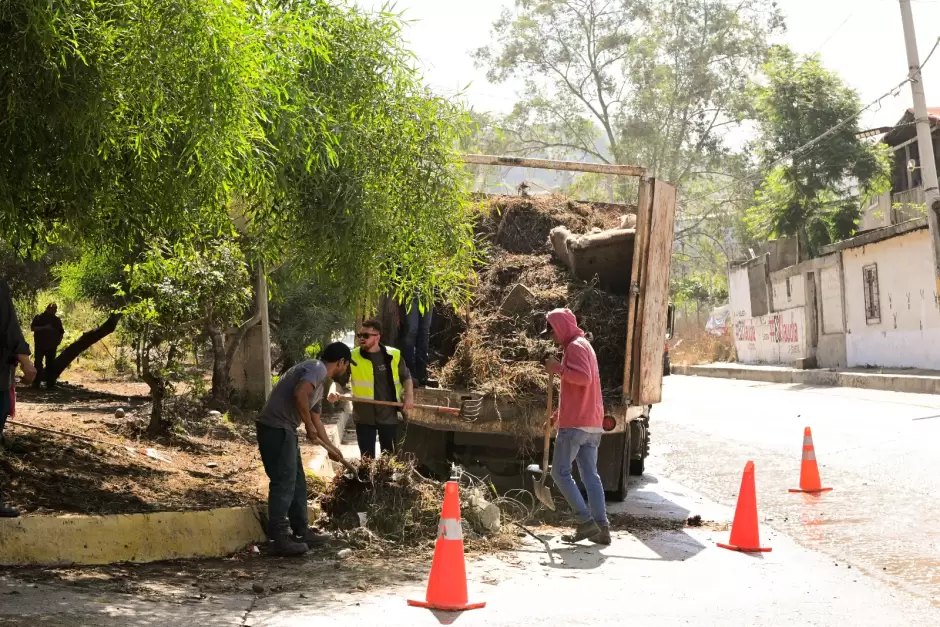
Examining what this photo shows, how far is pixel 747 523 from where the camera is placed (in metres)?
7.34

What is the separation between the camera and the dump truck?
873cm

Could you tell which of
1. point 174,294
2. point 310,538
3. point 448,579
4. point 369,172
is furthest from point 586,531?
point 174,294

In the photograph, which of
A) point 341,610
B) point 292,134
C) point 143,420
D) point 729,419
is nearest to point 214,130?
point 292,134

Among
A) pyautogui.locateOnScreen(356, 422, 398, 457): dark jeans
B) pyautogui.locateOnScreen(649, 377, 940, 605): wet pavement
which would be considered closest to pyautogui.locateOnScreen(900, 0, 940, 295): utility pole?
pyautogui.locateOnScreen(649, 377, 940, 605): wet pavement

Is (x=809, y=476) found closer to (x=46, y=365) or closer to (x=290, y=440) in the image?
(x=290, y=440)

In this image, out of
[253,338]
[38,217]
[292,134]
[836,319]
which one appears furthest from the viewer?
[836,319]

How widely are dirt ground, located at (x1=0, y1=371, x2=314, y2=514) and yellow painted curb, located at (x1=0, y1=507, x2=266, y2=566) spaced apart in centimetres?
37

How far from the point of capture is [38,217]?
7344 mm

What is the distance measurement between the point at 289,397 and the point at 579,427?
2068 millimetres

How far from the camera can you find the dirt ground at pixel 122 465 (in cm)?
736

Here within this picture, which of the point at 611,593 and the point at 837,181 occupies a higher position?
the point at 837,181

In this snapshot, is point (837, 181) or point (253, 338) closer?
point (253, 338)

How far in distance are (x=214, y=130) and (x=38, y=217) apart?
2354 mm

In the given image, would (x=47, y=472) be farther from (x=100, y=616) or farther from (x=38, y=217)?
(x=100, y=616)
